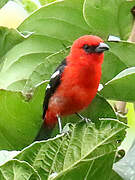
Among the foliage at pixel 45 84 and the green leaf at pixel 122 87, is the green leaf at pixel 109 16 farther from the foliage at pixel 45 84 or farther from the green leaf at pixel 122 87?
the green leaf at pixel 122 87

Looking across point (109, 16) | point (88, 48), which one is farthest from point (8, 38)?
point (88, 48)

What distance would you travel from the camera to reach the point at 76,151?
116 centimetres

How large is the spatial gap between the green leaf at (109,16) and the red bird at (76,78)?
16 cm

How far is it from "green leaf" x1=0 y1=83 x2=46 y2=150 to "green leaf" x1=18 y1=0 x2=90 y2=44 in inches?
13.5

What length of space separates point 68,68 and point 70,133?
98 cm

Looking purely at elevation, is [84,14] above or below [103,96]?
above

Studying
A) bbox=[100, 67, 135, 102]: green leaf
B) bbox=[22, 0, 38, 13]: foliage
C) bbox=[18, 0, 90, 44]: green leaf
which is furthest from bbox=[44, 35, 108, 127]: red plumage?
bbox=[100, 67, 135, 102]: green leaf

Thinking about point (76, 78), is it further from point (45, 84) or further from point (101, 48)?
point (45, 84)

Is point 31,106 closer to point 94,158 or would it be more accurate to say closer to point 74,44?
point 94,158

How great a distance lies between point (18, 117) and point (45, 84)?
124mm

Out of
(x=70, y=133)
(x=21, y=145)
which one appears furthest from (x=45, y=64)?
(x=70, y=133)

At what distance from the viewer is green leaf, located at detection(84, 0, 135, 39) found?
1.67 m

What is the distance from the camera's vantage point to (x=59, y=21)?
1.76 meters

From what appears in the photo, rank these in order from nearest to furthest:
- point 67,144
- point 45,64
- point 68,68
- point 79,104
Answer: point 67,144 < point 45,64 < point 79,104 < point 68,68
